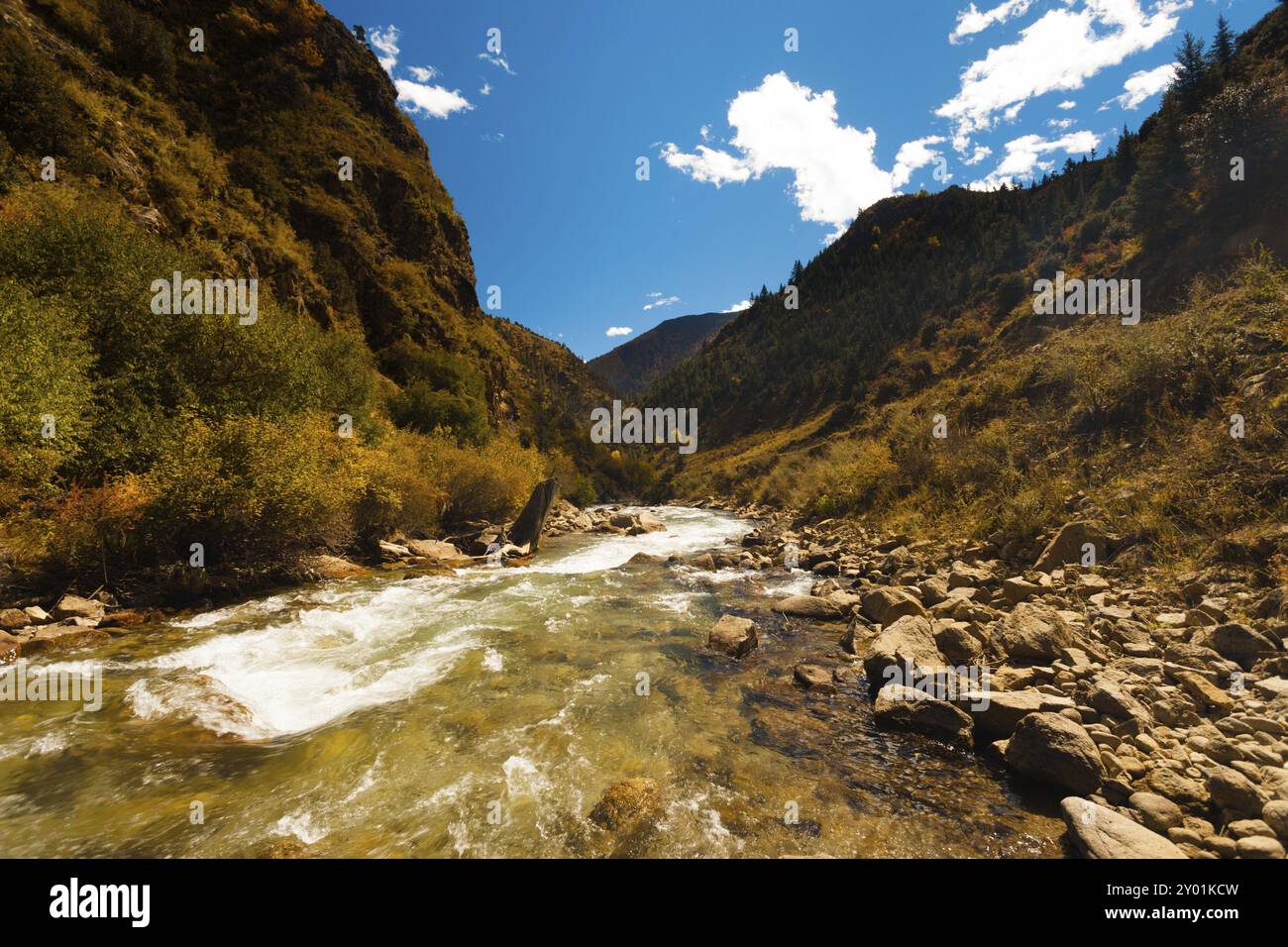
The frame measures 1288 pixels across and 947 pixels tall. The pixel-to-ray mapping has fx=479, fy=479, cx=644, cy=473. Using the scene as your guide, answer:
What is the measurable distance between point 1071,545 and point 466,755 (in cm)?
1305

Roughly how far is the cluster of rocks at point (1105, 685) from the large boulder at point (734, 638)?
30mm

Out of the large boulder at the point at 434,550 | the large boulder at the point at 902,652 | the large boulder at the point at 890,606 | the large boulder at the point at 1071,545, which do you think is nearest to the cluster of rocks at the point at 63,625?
the large boulder at the point at 434,550

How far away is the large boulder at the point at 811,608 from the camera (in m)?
11.8

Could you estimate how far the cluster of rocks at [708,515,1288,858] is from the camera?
13.9ft

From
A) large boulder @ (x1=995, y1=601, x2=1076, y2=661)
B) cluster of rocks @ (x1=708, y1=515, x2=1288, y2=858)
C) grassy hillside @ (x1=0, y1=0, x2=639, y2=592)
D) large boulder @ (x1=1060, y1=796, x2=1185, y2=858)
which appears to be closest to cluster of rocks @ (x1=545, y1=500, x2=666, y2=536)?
grassy hillside @ (x1=0, y1=0, x2=639, y2=592)

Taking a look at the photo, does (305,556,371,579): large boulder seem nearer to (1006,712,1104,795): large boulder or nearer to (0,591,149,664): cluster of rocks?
(0,591,149,664): cluster of rocks

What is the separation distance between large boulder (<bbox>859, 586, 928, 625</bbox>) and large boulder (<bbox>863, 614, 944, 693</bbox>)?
1225 millimetres

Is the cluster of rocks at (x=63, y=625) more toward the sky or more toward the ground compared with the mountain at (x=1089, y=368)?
more toward the ground

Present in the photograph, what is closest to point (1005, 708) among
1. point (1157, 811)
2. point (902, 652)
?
point (1157, 811)

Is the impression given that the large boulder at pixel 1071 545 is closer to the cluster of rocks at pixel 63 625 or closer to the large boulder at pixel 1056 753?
the large boulder at pixel 1056 753
